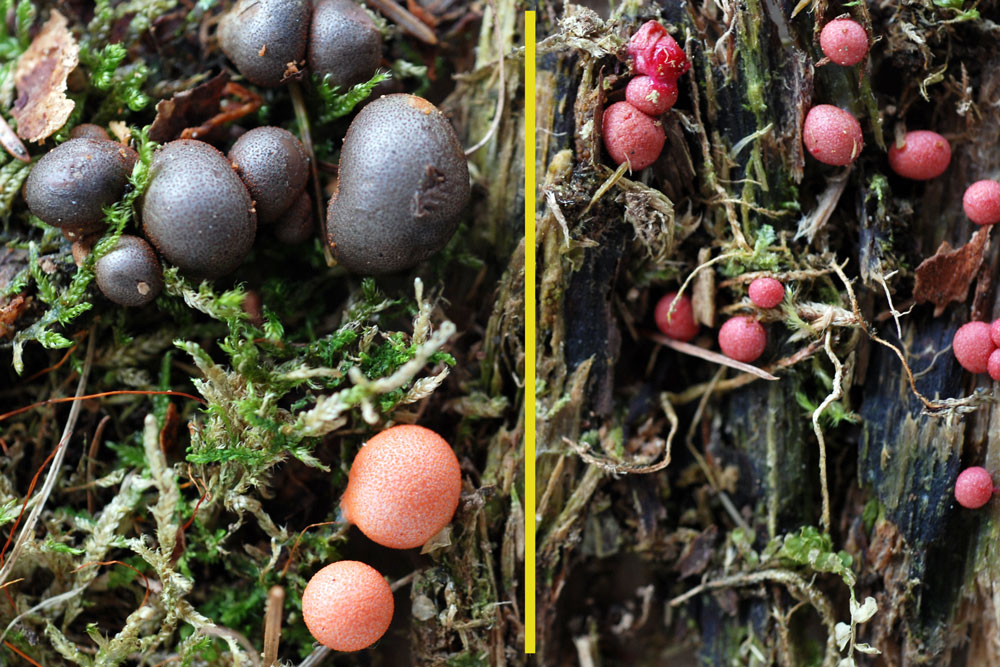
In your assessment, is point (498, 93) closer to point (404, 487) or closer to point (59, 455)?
point (404, 487)

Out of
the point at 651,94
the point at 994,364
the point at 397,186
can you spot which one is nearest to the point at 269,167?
the point at 397,186

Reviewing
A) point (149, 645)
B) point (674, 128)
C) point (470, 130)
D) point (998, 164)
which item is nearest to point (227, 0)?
point (470, 130)

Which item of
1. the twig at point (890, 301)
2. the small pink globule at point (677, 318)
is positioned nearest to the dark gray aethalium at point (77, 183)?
the small pink globule at point (677, 318)

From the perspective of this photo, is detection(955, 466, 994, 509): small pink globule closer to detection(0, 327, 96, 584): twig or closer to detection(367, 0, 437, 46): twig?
detection(367, 0, 437, 46): twig

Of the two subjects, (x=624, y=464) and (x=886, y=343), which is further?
(x=624, y=464)

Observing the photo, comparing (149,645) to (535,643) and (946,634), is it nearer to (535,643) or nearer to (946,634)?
(535,643)
